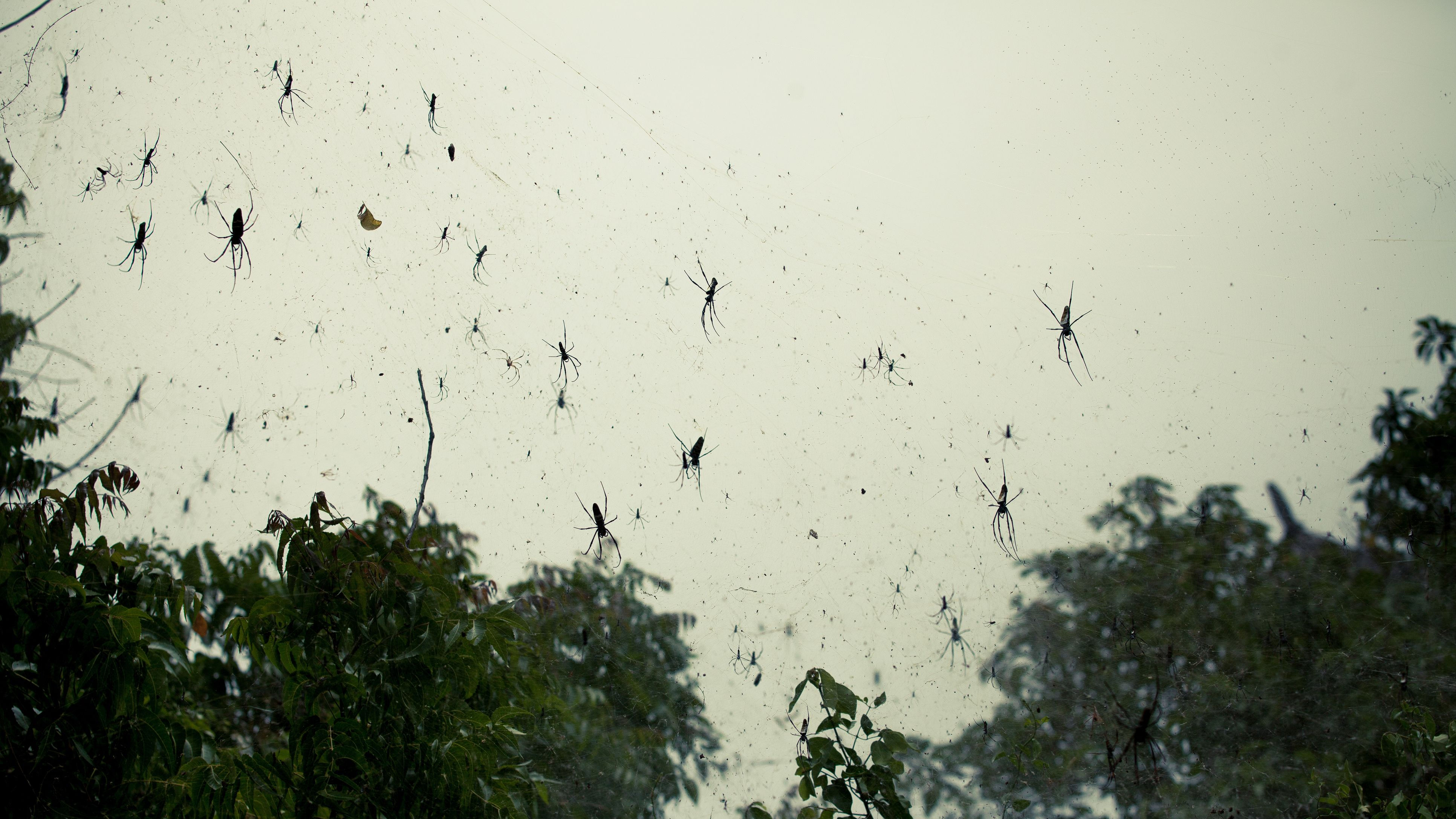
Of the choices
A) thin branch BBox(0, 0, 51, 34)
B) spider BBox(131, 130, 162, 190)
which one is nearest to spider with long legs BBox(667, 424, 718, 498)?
spider BBox(131, 130, 162, 190)

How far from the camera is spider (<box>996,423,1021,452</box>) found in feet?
4.04

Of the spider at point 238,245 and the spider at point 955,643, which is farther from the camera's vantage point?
the spider at point 238,245

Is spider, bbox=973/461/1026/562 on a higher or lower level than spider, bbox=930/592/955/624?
higher

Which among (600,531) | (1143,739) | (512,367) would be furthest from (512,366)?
(1143,739)

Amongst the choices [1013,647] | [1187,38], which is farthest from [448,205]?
[1187,38]

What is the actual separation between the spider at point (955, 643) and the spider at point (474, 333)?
851mm

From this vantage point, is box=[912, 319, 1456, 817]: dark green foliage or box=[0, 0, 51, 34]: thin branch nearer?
box=[912, 319, 1456, 817]: dark green foliage

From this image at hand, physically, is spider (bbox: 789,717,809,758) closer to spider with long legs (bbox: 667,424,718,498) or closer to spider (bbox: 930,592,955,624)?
spider (bbox: 930,592,955,624)

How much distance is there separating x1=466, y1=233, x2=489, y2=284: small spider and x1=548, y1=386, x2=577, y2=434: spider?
22cm

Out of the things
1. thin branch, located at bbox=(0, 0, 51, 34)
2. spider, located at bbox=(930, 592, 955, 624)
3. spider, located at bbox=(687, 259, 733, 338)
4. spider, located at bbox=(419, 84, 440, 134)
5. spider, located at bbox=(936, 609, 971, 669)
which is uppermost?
thin branch, located at bbox=(0, 0, 51, 34)

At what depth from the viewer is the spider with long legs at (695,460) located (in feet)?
4.13

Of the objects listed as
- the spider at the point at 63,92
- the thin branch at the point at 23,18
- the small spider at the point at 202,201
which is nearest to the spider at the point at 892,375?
the small spider at the point at 202,201

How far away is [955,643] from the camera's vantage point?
3.95 feet

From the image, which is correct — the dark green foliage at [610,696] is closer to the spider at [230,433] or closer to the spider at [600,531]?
the spider at [600,531]
